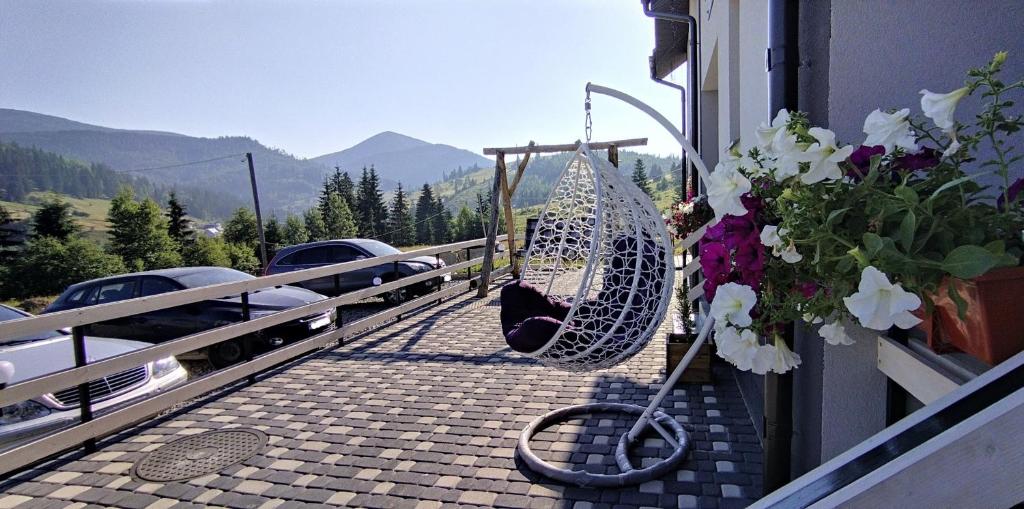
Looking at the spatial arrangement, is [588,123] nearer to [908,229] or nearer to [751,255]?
[751,255]

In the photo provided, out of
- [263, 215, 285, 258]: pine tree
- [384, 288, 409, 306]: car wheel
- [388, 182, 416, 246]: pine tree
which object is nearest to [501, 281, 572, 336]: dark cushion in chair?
[384, 288, 409, 306]: car wheel

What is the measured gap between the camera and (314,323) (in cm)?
608

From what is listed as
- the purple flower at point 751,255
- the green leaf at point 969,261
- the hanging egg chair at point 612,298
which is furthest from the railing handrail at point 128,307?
the green leaf at point 969,261

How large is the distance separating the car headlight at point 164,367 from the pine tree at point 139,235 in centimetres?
4366

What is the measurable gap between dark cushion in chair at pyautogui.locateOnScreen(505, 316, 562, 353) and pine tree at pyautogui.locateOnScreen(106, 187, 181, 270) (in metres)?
46.3

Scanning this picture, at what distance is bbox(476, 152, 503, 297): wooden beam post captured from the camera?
8.45 m

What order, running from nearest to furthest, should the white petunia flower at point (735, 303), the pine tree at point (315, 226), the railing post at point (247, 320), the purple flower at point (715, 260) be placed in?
the white petunia flower at point (735, 303), the purple flower at point (715, 260), the railing post at point (247, 320), the pine tree at point (315, 226)

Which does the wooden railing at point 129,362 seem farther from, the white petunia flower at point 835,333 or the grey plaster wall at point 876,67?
the grey plaster wall at point 876,67

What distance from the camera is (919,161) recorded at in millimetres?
1009

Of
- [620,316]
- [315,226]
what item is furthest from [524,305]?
[315,226]

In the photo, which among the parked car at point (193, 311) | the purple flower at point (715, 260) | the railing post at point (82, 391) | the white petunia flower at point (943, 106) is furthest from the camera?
the parked car at point (193, 311)

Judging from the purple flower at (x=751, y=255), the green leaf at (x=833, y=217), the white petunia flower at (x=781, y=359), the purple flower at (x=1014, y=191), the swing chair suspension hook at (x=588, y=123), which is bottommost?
the white petunia flower at (x=781, y=359)

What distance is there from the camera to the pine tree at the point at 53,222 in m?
38.8

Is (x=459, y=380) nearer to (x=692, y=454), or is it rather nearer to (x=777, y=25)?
(x=692, y=454)
